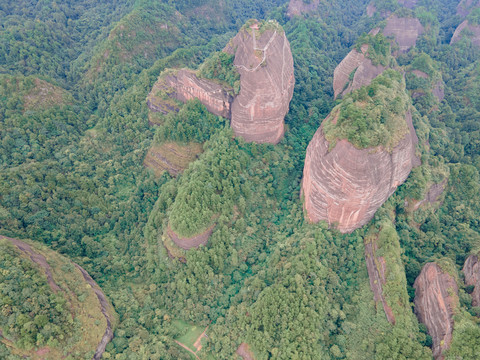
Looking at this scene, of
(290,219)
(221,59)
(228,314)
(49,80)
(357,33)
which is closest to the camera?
(228,314)

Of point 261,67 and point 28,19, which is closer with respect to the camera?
point 261,67

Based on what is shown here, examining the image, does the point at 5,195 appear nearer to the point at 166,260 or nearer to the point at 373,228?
the point at 166,260

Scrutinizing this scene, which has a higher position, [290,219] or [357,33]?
[357,33]

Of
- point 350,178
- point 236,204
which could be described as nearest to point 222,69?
point 236,204

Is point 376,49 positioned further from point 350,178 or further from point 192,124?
point 192,124

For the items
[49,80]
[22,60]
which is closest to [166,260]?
[49,80]

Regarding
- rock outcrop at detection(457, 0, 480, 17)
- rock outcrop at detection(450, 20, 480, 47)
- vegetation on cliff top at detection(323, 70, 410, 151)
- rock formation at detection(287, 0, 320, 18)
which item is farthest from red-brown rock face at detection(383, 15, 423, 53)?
vegetation on cliff top at detection(323, 70, 410, 151)
